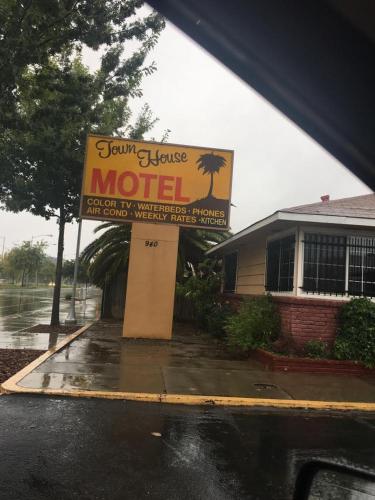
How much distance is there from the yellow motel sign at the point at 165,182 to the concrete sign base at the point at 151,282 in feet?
1.58

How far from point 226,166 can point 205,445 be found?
9.91m

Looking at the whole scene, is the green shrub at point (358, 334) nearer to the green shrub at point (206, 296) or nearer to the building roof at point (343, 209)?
the building roof at point (343, 209)

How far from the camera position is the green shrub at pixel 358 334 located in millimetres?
9672

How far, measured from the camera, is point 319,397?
7484 millimetres

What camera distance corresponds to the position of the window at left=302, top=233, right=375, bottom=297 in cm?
1074

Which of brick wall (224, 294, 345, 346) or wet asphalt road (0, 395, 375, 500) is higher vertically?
brick wall (224, 294, 345, 346)

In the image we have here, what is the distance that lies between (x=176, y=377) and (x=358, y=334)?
4156mm

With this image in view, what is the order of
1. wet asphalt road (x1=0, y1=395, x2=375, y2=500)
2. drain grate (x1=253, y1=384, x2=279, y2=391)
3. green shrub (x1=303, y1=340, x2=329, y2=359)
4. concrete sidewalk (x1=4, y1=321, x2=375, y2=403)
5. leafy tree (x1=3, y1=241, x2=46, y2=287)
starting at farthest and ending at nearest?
leafy tree (x1=3, y1=241, x2=46, y2=287)
green shrub (x1=303, y1=340, x2=329, y2=359)
drain grate (x1=253, y1=384, x2=279, y2=391)
concrete sidewalk (x1=4, y1=321, x2=375, y2=403)
wet asphalt road (x1=0, y1=395, x2=375, y2=500)

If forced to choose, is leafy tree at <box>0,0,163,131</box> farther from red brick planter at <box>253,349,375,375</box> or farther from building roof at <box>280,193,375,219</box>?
red brick planter at <box>253,349,375,375</box>

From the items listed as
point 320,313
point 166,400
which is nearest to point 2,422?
point 166,400

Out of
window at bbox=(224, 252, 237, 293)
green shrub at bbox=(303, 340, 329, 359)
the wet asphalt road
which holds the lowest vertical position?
the wet asphalt road

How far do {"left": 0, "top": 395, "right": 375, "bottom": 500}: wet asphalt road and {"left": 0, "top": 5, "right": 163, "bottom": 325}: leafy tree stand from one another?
686 centimetres

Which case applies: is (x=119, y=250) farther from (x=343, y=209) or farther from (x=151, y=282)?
(x=343, y=209)

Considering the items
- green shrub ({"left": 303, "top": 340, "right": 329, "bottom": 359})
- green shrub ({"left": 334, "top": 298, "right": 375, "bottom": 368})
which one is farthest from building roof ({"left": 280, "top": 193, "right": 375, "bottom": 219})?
green shrub ({"left": 303, "top": 340, "right": 329, "bottom": 359})
